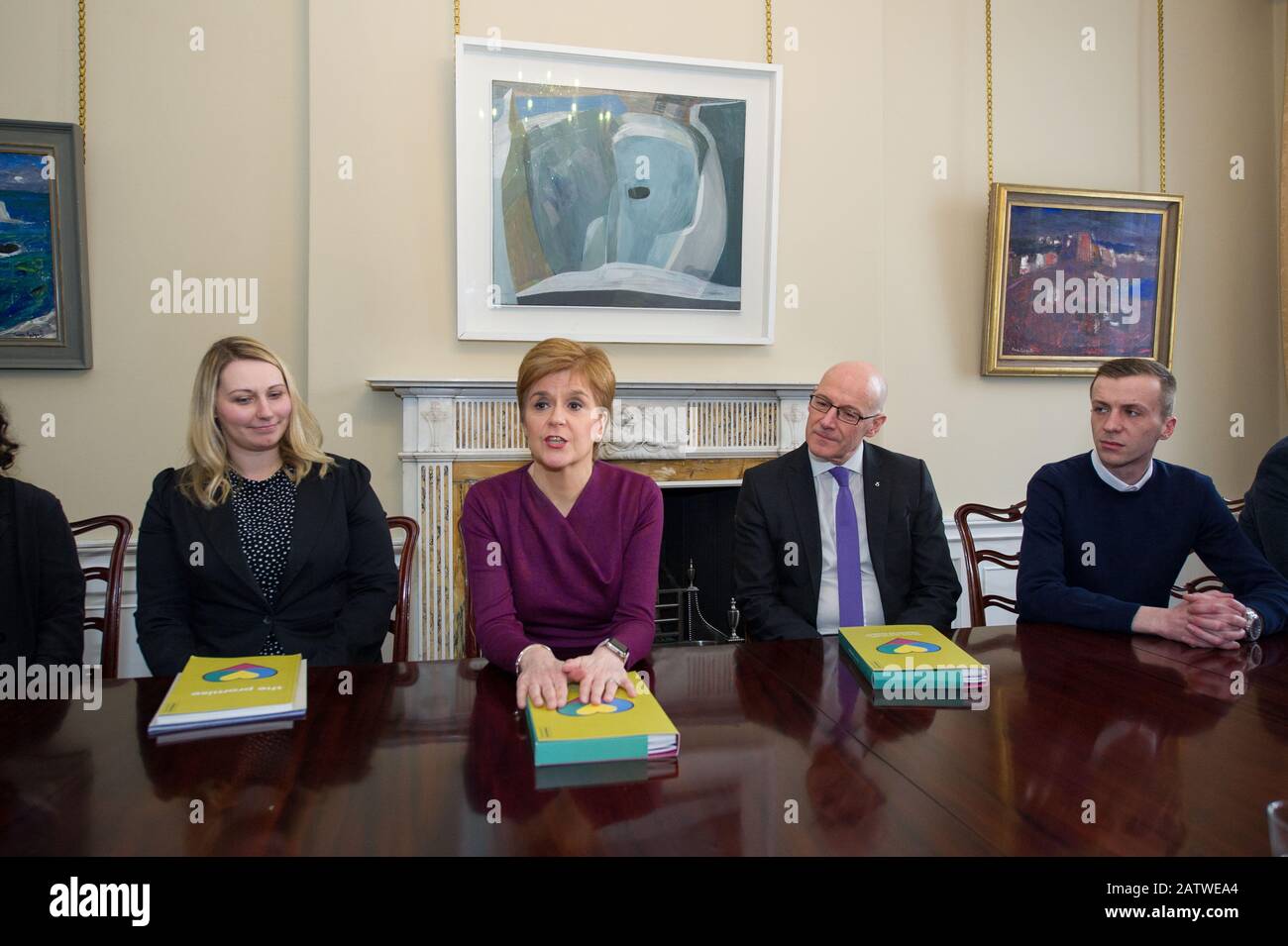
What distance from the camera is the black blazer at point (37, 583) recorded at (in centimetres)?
209

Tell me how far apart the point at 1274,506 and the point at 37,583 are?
3.46 m

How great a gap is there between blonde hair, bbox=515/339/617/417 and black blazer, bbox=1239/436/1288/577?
2.01m

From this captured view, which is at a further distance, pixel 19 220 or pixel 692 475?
pixel 692 475

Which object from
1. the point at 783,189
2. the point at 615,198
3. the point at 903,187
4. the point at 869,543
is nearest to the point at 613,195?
the point at 615,198

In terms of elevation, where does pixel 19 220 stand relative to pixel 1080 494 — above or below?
above

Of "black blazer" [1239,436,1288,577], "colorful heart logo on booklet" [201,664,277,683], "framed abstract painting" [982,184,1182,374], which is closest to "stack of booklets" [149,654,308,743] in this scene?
"colorful heart logo on booklet" [201,664,277,683]

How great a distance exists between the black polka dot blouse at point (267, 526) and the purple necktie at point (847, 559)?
149 centimetres

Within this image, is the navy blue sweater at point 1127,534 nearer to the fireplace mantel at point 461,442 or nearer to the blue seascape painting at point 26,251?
the fireplace mantel at point 461,442

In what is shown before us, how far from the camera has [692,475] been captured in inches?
147
